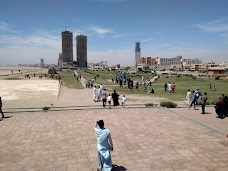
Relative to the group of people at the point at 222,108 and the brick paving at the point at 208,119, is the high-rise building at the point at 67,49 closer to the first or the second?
the brick paving at the point at 208,119

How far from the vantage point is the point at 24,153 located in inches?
284

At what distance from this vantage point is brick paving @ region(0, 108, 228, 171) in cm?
647

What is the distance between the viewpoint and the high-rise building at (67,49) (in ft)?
584

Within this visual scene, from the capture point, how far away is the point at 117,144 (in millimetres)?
8070

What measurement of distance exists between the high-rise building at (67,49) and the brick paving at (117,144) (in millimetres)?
169301

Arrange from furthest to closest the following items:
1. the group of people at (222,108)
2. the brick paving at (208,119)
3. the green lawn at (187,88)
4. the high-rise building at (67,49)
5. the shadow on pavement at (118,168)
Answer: the high-rise building at (67,49), the green lawn at (187,88), the group of people at (222,108), the brick paving at (208,119), the shadow on pavement at (118,168)

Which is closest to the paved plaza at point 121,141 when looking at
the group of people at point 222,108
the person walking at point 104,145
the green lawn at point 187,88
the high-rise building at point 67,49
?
the group of people at point 222,108

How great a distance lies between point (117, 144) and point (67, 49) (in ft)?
599

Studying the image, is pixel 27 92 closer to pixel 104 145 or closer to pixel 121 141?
pixel 121 141

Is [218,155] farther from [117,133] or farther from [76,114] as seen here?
[76,114]

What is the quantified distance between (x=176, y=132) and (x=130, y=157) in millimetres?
3443

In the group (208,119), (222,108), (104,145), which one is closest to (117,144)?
(104,145)

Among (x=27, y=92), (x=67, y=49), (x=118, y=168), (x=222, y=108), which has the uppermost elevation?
(x=67, y=49)

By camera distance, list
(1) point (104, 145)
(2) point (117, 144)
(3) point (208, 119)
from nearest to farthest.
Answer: (1) point (104, 145) → (2) point (117, 144) → (3) point (208, 119)
